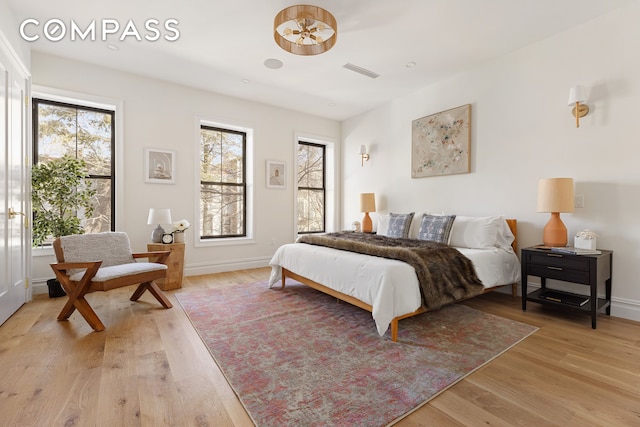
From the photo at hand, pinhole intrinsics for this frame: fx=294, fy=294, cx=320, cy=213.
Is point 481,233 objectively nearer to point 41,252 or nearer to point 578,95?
point 578,95

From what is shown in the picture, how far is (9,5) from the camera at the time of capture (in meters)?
2.63

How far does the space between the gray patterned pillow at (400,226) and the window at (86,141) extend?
3.74 metres

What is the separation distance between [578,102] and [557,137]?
37 centimetres

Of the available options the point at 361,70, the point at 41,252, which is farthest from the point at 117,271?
the point at 361,70

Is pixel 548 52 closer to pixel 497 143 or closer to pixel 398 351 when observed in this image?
Answer: pixel 497 143

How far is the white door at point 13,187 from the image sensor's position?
8.32 ft

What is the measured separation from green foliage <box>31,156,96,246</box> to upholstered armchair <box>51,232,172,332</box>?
0.63m

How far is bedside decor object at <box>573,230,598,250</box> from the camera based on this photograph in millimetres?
2680

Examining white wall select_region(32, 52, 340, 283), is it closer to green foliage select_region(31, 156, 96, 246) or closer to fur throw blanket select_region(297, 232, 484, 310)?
green foliage select_region(31, 156, 96, 246)

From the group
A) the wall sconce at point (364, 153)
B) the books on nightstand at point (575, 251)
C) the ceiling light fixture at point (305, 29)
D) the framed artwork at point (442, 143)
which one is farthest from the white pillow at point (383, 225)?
the ceiling light fixture at point (305, 29)

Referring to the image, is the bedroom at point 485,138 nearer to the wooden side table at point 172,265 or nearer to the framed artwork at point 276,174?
the framed artwork at point 276,174

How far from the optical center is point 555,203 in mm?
2756

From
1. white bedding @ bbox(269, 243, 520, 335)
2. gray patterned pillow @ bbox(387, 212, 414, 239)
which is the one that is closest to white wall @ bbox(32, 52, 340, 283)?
white bedding @ bbox(269, 243, 520, 335)

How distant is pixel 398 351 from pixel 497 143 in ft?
9.44
